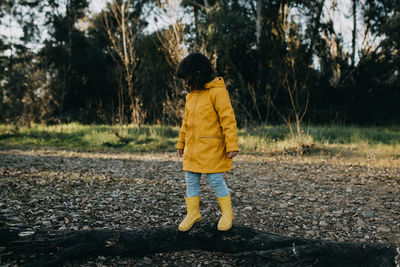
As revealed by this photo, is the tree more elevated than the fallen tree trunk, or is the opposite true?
the tree

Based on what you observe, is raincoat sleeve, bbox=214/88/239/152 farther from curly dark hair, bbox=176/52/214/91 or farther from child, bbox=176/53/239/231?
curly dark hair, bbox=176/52/214/91

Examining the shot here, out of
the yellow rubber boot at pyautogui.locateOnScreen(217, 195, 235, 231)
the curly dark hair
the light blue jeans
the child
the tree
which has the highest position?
the tree

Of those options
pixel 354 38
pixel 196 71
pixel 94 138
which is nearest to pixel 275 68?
pixel 354 38

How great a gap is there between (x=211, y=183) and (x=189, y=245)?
1.94 feet

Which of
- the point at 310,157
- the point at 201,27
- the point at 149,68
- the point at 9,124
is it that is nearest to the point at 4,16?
the point at 9,124

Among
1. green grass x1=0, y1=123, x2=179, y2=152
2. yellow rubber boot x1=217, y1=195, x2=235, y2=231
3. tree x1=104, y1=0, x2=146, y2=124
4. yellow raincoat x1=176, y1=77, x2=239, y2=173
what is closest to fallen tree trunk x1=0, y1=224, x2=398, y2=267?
yellow rubber boot x1=217, y1=195, x2=235, y2=231

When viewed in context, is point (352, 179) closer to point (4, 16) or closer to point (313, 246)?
point (313, 246)

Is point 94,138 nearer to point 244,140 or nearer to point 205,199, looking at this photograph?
point 244,140

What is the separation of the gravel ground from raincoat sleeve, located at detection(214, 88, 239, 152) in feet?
3.31

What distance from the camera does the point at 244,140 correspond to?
8.65 meters

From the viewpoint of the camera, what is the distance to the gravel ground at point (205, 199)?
3.19 meters

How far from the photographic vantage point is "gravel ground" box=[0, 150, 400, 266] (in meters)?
3.19

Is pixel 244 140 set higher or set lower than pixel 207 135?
lower

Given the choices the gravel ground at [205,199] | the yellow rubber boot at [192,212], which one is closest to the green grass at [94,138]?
the gravel ground at [205,199]
